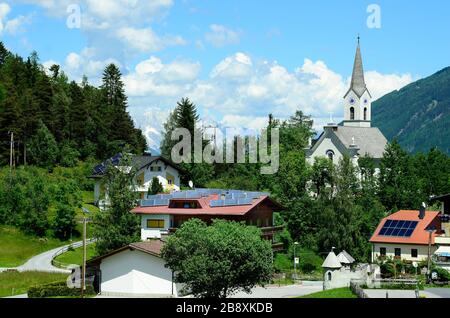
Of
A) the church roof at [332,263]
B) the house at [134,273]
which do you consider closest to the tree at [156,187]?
the house at [134,273]

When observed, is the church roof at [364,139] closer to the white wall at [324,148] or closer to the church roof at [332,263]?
the white wall at [324,148]

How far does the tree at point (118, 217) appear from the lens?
5481 centimetres

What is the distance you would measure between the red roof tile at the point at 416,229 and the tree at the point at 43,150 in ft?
140

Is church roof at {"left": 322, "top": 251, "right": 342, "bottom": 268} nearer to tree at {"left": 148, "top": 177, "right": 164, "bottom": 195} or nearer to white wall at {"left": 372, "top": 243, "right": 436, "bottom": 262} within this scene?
white wall at {"left": 372, "top": 243, "right": 436, "bottom": 262}

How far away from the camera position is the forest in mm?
64000

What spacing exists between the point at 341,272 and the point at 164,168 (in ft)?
128

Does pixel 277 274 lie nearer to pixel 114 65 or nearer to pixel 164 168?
pixel 164 168

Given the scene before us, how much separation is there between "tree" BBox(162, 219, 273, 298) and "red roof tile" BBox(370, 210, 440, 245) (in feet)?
75.9

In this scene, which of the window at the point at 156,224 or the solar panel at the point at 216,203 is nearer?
the solar panel at the point at 216,203

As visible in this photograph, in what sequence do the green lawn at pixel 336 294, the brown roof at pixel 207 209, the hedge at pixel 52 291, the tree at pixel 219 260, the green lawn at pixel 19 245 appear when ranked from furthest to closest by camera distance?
the green lawn at pixel 19 245
the brown roof at pixel 207 209
the hedge at pixel 52 291
the green lawn at pixel 336 294
the tree at pixel 219 260

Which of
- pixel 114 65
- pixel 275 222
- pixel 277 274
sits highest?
pixel 114 65

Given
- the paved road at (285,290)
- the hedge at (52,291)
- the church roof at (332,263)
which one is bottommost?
the paved road at (285,290)

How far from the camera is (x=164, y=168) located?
84812 millimetres
